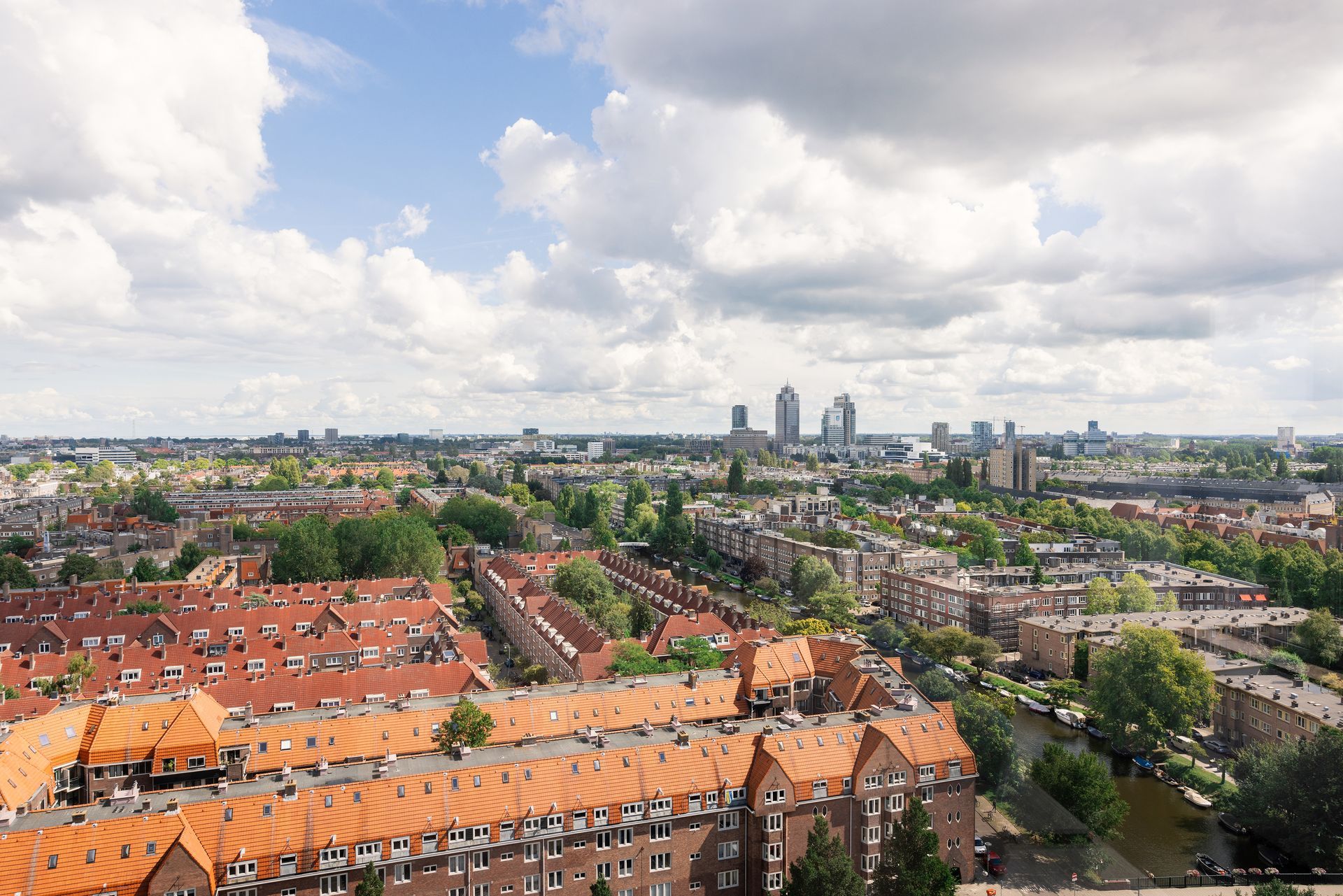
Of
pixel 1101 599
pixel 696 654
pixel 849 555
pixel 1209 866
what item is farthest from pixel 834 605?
pixel 1209 866

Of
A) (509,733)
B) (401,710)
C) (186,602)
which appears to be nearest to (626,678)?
(509,733)

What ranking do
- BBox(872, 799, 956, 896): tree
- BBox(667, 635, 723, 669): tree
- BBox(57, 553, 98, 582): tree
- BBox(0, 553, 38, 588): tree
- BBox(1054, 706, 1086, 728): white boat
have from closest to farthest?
BBox(872, 799, 956, 896): tree < BBox(667, 635, 723, 669): tree < BBox(1054, 706, 1086, 728): white boat < BBox(0, 553, 38, 588): tree < BBox(57, 553, 98, 582): tree

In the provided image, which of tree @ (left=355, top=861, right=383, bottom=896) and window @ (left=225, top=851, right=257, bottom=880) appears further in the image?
window @ (left=225, top=851, right=257, bottom=880)

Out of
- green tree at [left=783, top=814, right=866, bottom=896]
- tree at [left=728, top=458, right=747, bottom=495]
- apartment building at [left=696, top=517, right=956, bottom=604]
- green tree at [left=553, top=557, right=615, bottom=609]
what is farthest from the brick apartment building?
tree at [left=728, top=458, right=747, bottom=495]

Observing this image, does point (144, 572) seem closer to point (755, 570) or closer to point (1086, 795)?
point (755, 570)

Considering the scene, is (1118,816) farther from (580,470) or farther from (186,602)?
(580,470)

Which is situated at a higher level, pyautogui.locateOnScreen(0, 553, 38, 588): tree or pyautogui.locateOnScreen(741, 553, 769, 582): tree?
pyautogui.locateOnScreen(0, 553, 38, 588): tree

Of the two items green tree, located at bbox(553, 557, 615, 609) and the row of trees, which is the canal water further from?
the row of trees
